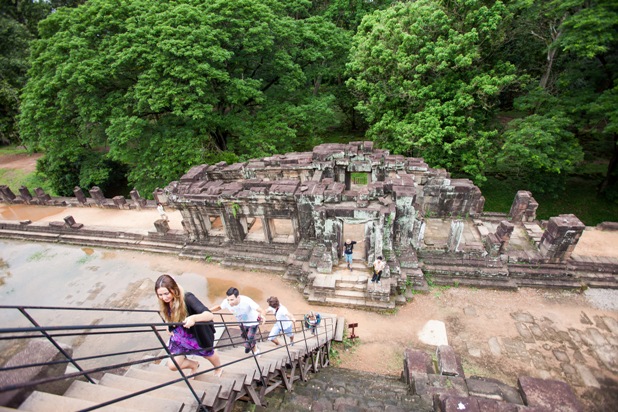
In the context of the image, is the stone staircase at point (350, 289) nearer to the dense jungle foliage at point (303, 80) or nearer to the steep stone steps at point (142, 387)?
the steep stone steps at point (142, 387)

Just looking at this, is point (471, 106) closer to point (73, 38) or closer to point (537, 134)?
point (537, 134)

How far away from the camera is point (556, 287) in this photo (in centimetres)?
1175

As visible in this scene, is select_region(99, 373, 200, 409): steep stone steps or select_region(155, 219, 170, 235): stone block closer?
select_region(99, 373, 200, 409): steep stone steps

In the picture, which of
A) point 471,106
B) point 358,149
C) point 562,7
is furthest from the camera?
point 358,149

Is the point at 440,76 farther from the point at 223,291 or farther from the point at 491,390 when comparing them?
the point at 223,291

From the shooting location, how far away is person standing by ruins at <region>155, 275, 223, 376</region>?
14.7ft

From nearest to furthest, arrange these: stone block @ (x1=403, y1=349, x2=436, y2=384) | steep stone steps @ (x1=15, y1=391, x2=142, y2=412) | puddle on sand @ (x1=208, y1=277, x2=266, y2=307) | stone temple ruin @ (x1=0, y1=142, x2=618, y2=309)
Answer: steep stone steps @ (x1=15, y1=391, x2=142, y2=412)
stone block @ (x1=403, y1=349, x2=436, y2=384)
stone temple ruin @ (x1=0, y1=142, x2=618, y2=309)
puddle on sand @ (x1=208, y1=277, x2=266, y2=307)

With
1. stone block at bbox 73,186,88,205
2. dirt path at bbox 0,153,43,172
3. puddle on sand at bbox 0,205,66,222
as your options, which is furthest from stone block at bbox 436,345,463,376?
dirt path at bbox 0,153,43,172

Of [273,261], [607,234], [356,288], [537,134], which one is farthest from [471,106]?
[273,261]

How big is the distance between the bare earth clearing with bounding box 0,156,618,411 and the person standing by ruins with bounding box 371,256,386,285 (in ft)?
4.40

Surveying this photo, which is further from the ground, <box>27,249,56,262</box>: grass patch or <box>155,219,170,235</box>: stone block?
<box>155,219,170,235</box>: stone block

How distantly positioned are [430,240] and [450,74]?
8819mm

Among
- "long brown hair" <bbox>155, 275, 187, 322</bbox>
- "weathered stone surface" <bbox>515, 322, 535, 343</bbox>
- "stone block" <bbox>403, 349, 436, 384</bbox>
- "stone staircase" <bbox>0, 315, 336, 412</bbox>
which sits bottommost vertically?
"weathered stone surface" <bbox>515, 322, 535, 343</bbox>

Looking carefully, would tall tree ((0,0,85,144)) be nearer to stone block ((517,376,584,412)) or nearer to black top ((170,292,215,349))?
black top ((170,292,215,349))
